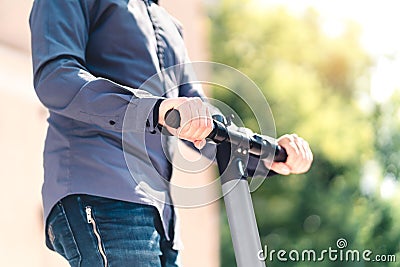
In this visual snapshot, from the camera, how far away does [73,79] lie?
52.7 inches

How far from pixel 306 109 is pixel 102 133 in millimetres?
8416

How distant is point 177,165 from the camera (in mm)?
1487

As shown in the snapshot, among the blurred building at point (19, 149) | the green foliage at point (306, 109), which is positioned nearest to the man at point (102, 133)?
the blurred building at point (19, 149)

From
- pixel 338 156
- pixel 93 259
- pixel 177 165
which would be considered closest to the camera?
pixel 93 259

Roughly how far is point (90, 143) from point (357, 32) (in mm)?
8210

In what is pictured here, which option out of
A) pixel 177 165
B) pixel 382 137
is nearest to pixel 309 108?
pixel 382 137

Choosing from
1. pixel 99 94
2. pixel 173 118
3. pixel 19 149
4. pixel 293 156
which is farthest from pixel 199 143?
pixel 19 149

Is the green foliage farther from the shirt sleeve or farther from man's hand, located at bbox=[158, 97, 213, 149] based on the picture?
man's hand, located at bbox=[158, 97, 213, 149]

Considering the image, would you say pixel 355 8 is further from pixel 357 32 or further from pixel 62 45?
pixel 62 45

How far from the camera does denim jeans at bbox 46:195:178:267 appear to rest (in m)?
1.38

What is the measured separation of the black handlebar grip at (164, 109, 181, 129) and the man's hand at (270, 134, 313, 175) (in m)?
0.34

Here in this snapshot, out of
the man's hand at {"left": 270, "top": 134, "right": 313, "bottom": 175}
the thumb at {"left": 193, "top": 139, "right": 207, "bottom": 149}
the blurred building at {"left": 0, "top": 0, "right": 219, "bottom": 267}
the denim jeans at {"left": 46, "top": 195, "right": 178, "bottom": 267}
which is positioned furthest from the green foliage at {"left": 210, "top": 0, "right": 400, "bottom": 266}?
the thumb at {"left": 193, "top": 139, "right": 207, "bottom": 149}

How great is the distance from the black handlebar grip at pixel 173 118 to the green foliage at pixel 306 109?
6364 millimetres

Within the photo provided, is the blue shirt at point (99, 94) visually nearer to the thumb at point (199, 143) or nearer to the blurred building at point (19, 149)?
the thumb at point (199, 143)
